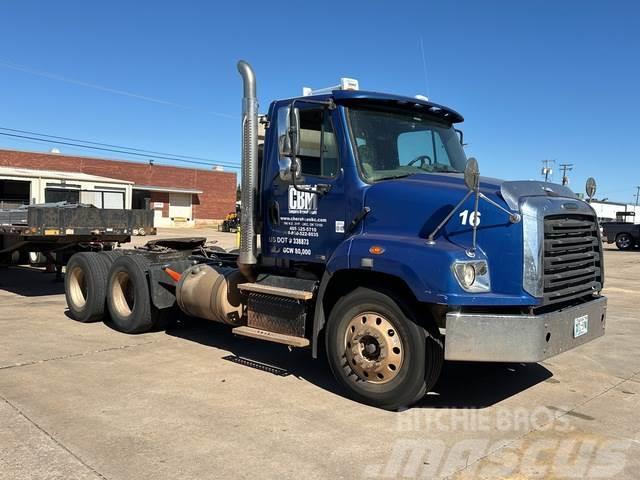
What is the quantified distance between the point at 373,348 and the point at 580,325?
1.85 m

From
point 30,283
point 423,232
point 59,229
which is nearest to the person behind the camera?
point 423,232

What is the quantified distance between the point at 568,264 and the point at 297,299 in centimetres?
248

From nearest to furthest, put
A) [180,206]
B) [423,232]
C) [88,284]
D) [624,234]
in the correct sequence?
[423,232]
[88,284]
[624,234]
[180,206]

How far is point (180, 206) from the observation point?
5103cm

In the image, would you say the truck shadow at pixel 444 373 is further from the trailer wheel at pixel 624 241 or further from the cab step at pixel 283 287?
the trailer wheel at pixel 624 241

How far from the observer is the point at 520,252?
4633 millimetres

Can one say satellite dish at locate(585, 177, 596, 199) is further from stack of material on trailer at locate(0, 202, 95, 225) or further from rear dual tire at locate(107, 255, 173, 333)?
stack of material on trailer at locate(0, 202, 95, 225)

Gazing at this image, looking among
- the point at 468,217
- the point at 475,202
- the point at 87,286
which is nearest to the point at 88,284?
the point at 87,286

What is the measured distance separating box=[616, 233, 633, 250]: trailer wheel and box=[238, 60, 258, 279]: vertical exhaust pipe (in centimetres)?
3078

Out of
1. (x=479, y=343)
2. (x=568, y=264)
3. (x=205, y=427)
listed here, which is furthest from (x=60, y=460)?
(x=568, y=264)

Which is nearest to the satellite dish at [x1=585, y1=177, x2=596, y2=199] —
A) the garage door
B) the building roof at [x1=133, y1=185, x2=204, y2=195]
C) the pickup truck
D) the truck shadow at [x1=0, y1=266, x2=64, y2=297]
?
the truck shadow at [x1=0, y1=266, x2=64, y2=297]

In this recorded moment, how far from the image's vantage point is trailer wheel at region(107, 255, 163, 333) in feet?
25.8

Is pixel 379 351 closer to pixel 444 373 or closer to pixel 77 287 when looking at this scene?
pixel 444 373

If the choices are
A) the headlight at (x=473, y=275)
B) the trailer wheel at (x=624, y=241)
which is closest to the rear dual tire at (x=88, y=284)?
the headlight at (x=473, y=275)
